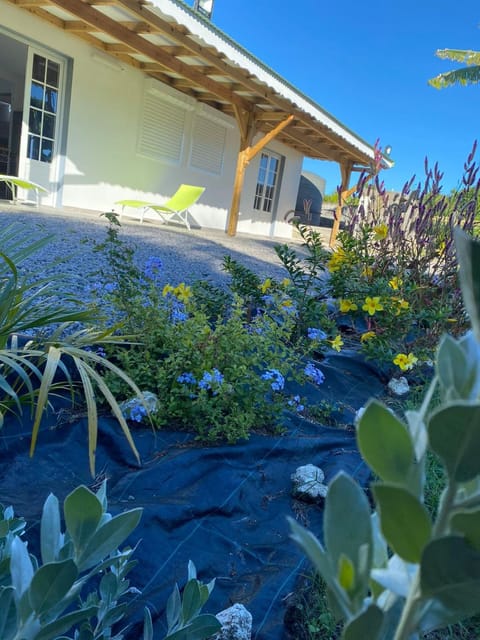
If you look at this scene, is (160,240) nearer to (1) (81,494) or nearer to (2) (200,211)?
(2) (200,211)

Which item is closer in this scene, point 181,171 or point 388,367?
point 388,367

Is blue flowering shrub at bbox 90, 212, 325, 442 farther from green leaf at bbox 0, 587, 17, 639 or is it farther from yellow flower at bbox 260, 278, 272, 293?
green leaf at bbox 0, 587, 17, 639

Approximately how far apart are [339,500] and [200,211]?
10.3m

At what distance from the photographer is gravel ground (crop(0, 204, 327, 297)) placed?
358cm

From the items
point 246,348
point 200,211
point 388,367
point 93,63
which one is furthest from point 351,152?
point 246,348

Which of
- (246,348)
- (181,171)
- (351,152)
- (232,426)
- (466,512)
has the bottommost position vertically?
(232,426)

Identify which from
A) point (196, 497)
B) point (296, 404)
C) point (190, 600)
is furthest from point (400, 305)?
point (190, 600)

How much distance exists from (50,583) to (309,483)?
4.85ft

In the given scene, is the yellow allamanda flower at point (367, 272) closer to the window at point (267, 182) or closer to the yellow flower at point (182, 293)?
the yellow flower at point (182, 293)

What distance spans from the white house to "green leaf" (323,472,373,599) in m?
6.02

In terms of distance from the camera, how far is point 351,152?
11031 mm

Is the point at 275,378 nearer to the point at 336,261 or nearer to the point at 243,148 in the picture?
the point at 336,261

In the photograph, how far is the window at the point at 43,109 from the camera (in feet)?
22.3

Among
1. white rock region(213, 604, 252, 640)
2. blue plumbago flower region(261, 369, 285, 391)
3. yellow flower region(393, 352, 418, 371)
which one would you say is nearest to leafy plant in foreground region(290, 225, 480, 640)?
white rock region(213, 604, 252, 640)
